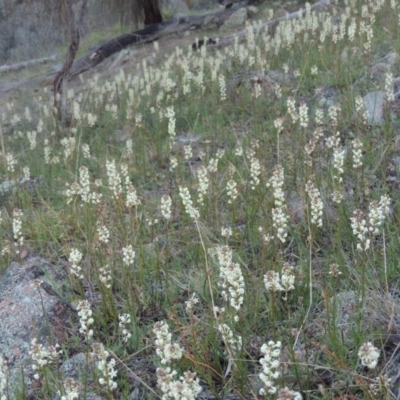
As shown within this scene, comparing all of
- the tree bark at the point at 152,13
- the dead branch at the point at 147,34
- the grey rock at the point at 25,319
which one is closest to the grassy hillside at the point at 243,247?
the grey rock at the point at 25,319

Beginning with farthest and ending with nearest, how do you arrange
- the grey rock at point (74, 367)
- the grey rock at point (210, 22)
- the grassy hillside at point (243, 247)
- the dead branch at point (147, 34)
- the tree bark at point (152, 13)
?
1. the tree bark at point (152, 13)
2. the grey rock at point (210, 22)
3. the dead branch at point (147, 34)
4. the grey rock at point (74, 367)
5. the grassy hillside at point (243, 247)

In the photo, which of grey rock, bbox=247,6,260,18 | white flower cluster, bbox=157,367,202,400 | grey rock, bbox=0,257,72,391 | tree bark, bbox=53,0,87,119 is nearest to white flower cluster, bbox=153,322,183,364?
white flower cluster, bbox=157,367,202,400

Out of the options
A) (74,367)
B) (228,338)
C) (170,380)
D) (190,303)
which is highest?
(170,380)

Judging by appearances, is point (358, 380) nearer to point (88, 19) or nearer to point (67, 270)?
point (67, 270)

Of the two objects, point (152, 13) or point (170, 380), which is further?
point (152, 13)

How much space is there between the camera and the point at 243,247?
3270 millimetres

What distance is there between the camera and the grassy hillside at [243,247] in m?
2.12

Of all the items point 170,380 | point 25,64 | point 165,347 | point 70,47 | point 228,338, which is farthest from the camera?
point 25,64

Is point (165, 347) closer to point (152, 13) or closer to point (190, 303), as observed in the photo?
point (190, 303)

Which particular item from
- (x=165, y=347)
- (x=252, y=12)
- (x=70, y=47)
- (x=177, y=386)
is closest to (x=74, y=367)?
(x=165, y=347)

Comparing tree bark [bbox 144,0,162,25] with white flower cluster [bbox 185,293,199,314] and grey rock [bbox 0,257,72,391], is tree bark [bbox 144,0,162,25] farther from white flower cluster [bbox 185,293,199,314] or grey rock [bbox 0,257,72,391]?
white flower cluster [bbox 185,293,199,314]

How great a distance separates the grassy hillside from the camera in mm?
2117

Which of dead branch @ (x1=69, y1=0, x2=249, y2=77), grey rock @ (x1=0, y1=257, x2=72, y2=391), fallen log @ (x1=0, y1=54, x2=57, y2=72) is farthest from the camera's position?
fallen log @ (x1=0, y1=54, x2=57, y2=72)

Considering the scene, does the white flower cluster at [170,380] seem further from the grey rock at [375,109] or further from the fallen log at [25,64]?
the fallen log at [25,64]
